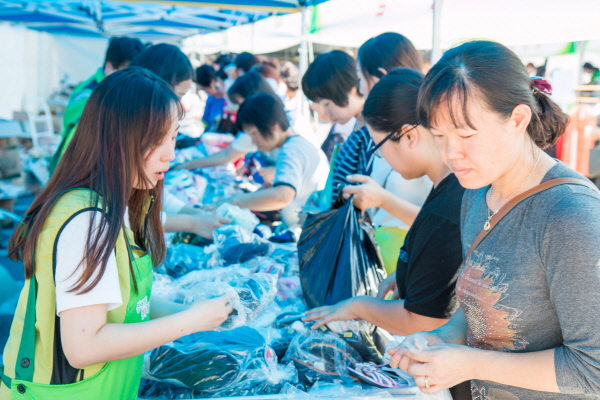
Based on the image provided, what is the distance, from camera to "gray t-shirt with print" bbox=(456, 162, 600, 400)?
104 cm

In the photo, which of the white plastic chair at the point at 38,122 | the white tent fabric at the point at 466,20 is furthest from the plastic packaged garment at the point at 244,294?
the white plastic chair at the point at 38,122

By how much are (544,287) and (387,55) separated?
1.83 meters

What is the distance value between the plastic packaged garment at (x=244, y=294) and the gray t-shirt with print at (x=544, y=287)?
0.62 meters

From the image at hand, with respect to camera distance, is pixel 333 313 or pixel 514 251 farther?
pixel 333 313

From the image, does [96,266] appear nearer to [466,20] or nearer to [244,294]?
[244,294]

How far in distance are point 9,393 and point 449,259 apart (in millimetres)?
1240

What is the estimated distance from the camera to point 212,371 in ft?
5.68

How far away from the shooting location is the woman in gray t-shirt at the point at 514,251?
3.45 ft

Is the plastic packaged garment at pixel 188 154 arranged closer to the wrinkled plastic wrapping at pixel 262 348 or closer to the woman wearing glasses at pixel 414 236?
the wrinkled plastic wrapping at pixel 262 348

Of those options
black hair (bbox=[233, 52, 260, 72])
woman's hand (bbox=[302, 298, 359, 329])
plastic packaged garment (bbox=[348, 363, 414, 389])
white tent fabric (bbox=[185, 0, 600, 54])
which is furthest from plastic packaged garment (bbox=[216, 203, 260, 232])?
black hair (bbox=[233, 52, 260, 72])

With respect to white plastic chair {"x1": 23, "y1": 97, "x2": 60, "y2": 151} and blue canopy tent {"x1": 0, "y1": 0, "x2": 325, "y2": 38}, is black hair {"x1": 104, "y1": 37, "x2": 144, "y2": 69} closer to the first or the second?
blue canopy tent {"x1": 0, "y1": 0, "x2": 325, "y2": 38}

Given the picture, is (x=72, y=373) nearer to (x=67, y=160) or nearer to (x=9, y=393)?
(x=9, y=393)

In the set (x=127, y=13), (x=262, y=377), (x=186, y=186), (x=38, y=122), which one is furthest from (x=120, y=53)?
(x=38, y=122)

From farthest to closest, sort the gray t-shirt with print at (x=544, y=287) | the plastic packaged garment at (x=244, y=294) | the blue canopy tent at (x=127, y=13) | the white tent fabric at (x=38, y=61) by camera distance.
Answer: the white tent fabric at (x=38, y=61) → the blue canopy tent at (x=127, y=13) → the plastic packaged garment at (x=244, y=294) → the gray t-shirt with print at (x=544, y=287)
